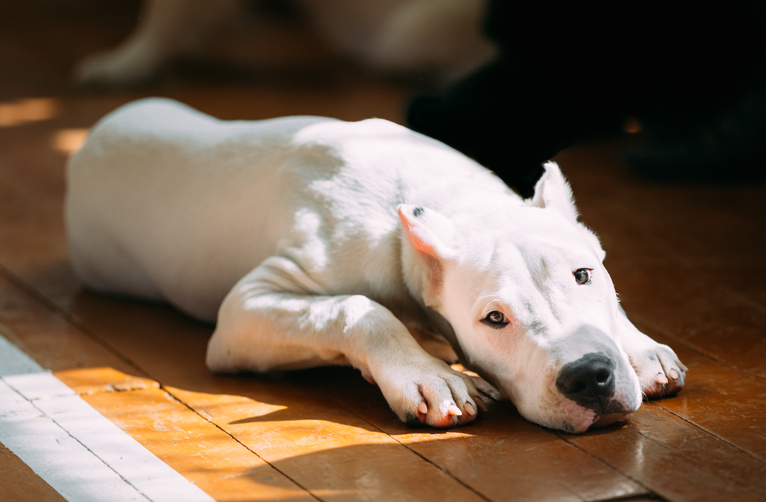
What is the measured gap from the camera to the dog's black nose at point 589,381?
1.92m

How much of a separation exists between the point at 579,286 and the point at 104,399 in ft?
4.06

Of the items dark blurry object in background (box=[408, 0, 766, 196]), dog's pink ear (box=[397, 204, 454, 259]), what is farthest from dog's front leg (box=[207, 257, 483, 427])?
dark blurry object in background (box=[408, 0, 766, 196])

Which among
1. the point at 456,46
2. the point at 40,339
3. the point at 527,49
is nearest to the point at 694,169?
the point at 527,49

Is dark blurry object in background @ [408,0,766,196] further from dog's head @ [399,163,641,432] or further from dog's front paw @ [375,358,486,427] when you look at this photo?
dog's front paw @ [375,358,486,427]

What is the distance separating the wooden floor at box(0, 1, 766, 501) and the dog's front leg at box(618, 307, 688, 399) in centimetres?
4

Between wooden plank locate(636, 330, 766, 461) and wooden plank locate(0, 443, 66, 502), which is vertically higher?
wooden plank locate(636, 330, 766, 461)

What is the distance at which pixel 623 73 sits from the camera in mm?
4480

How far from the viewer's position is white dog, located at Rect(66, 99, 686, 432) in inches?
80.3

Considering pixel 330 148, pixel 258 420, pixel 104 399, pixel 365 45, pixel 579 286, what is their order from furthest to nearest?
1. pixel 365 45
2. pixel 330 148
3. pixel 104 399
4. pixel 258 420
5. pixel 579 286

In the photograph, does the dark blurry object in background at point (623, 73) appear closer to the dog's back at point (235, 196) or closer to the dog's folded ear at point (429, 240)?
the dog's back at point (235, 196)

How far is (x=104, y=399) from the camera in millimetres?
2389

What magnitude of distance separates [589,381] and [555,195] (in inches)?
23.7

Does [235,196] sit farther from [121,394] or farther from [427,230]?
[427,230]

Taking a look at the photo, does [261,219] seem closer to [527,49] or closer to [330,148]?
[330,148]
